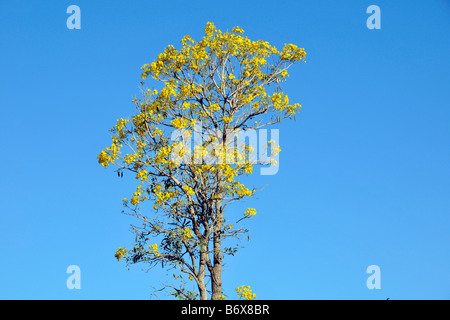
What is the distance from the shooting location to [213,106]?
46.3ft

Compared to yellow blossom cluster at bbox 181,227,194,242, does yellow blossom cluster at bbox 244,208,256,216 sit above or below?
above

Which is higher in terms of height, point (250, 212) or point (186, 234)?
point (250, 212)

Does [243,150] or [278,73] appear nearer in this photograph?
[243,150]

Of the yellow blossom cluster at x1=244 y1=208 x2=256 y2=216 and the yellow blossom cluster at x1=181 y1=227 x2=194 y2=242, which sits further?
the yellow blossom cluster at x1=244 y1=208 x2=256 y2=216

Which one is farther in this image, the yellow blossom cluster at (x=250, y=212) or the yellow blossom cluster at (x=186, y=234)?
the yellow blossom cluster at (x=250, y=212)

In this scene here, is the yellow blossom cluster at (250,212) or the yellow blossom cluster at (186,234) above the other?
the yellow blossom cluster at (250,212)

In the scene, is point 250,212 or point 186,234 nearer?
point 186,234
